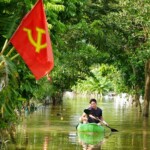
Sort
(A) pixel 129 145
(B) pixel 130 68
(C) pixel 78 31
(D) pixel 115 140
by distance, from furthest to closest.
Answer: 1. (B) pixel 130 68
2. (C) pixel 78 31
3. (D) pixel 115 140
4. (A) pixel 129 145

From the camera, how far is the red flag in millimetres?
10141

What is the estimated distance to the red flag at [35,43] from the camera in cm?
1014

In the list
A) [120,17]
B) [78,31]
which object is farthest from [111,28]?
[78,31]

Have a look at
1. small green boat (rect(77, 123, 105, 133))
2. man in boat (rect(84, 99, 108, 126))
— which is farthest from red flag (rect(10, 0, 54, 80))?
man in boat (rect(84, 99, 108, 126))

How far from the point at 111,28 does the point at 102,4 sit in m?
1.44

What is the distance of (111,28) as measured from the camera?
35.1 metres

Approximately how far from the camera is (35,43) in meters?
10.5

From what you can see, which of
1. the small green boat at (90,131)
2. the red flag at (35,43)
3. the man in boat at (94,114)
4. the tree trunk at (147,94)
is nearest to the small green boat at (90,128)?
the small green boat at (90,131)

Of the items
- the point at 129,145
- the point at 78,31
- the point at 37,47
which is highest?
the point at 78,31

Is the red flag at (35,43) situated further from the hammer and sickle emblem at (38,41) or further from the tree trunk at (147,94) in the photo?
the tree trunk at (147,94)

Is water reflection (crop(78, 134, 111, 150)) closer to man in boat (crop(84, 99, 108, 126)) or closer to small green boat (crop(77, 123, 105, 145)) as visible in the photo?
small green boat (crop(77, 123, 105, 145))

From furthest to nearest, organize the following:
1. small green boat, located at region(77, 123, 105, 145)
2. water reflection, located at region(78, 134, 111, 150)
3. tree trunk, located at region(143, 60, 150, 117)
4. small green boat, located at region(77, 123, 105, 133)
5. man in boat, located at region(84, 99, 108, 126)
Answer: tree trunk, located at region(143, 60, 150, 117) → man in boat, located at region(84, 99, 108, 126) → small green boat, located at region(77, 123, 105, 133) → small green boat, located at region(77, 123, 105, 145) → water reflection, located at region(78, 134, 111, 150)

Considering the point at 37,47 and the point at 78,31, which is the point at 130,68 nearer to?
the point at 78,31

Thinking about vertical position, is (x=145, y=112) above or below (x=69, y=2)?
below
